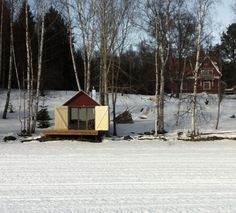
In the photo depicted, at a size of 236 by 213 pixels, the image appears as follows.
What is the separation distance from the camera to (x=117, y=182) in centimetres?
1041

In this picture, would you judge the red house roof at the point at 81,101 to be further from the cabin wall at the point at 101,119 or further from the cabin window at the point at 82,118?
the cabin wall at the point at 101,119

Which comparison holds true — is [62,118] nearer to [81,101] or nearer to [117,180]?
[81,101]

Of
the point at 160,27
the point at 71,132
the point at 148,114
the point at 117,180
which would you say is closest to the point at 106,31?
the point at 160,27

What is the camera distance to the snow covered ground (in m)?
8.17

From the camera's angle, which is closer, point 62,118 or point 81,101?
point 62,118

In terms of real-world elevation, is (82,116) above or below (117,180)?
above

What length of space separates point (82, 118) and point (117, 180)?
46.5 feet

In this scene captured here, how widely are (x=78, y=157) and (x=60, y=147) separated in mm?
3895

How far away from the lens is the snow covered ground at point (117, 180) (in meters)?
8.17

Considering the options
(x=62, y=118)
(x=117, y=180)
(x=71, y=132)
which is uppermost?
(x=62, y=118)

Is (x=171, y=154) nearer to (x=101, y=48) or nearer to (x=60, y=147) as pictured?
(x=60, y=147)

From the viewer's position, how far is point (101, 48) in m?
27.1

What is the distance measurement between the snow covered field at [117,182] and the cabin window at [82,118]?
7.63 meters

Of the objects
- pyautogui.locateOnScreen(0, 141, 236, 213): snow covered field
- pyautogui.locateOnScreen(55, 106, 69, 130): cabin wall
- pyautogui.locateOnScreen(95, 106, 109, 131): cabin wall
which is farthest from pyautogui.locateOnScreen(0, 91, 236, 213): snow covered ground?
pyautogui.locateOnScreen(55, 106, 69, 130): cabin wall
